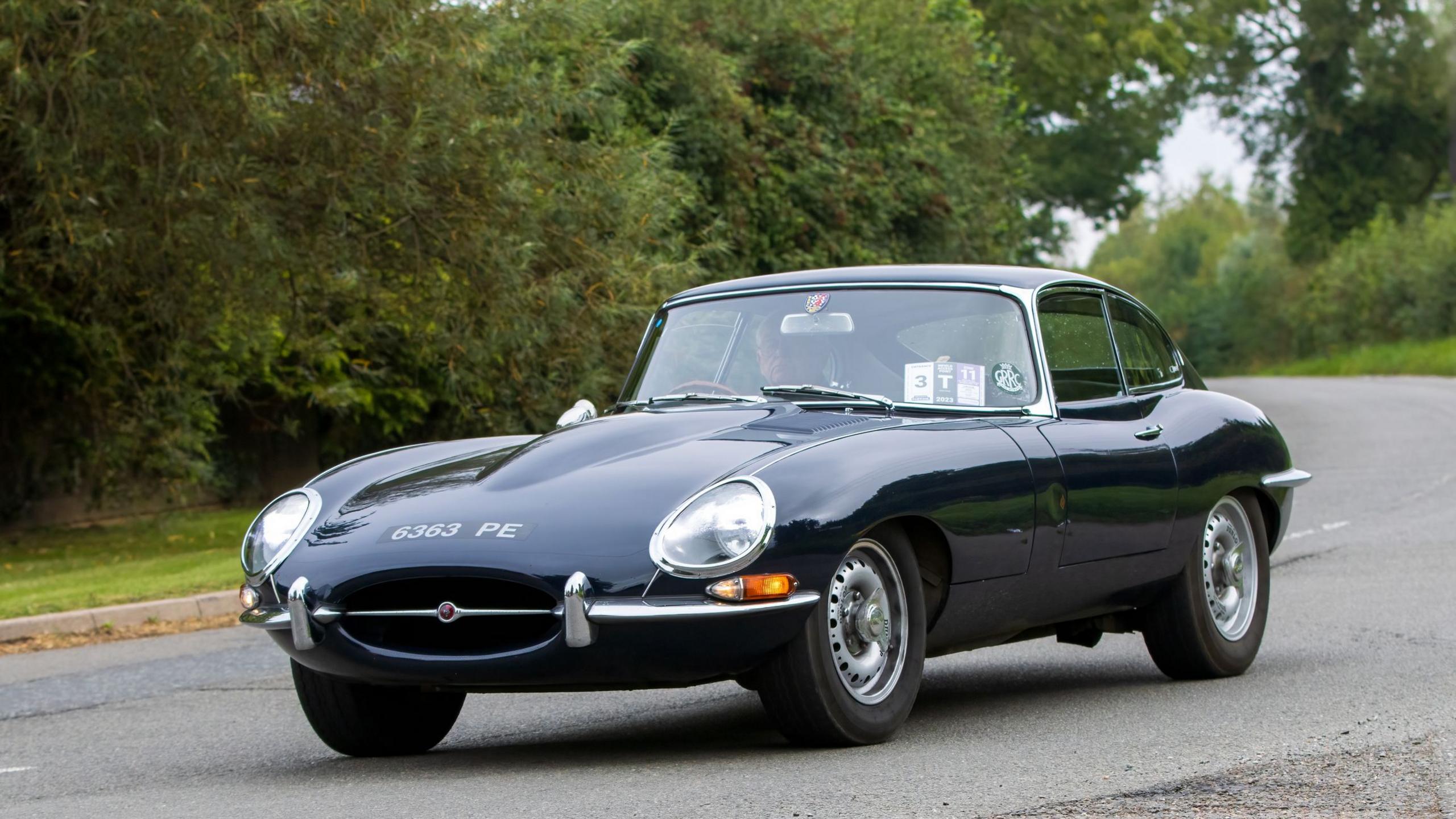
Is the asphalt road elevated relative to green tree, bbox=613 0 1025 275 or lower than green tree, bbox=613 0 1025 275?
lower

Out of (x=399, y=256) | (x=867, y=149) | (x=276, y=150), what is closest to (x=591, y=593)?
(x=276, y=150)

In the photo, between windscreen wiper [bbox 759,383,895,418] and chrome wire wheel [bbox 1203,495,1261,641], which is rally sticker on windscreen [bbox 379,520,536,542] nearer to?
windscreen wiper [bbox 759,383,895,418]

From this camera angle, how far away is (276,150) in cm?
1538

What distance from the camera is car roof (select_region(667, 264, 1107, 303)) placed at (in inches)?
263

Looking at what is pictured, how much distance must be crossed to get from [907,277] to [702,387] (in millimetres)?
830

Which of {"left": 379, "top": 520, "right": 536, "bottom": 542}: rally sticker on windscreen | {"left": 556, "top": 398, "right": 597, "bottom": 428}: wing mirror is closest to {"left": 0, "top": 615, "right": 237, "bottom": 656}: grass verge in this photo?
{"left": 556, "top": 398, "right": 597, "bottom": 428}: wing mirror

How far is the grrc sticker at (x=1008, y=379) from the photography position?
21.4 ft

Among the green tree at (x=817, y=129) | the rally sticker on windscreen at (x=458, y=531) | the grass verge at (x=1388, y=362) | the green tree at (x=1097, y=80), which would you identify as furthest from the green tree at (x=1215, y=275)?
the rally sticker on windscreen at (x=458, y=531)

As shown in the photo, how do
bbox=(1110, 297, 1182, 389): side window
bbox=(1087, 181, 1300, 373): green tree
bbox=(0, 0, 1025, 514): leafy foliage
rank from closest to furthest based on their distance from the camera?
1. bbox=(1110, 297, 1182, 389): side window
2. bbox=(0, 0, 1025, 514): leafy foliage
3. bbox=(1087, 181, 1300, 373): green tree

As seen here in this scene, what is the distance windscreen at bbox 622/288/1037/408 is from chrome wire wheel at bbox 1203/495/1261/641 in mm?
1216

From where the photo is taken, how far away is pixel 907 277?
6703 mm

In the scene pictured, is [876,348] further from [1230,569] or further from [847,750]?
[1230,569]

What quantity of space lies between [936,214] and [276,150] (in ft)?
47.3

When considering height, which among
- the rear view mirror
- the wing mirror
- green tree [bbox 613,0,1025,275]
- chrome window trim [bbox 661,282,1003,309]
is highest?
green tree [bbox 613,0,1025,275]
